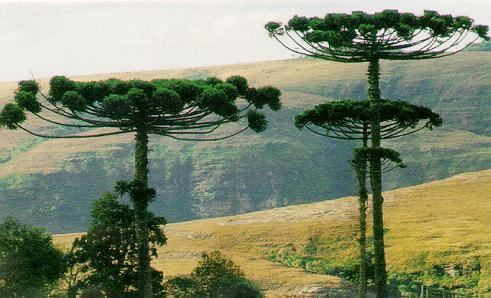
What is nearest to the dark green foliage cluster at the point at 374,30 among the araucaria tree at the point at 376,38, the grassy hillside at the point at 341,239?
the araucaria tree at the point at 376,38

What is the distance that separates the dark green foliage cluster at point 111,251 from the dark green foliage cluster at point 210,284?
3.30m

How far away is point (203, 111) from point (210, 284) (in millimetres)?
14488

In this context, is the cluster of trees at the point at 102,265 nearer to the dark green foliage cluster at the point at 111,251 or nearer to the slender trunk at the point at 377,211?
the dark green foliage cluster at the point at 111,251

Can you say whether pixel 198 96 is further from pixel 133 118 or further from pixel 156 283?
pixel 156 283

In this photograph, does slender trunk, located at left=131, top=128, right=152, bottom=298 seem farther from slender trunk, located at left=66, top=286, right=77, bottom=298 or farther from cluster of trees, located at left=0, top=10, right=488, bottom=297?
slender trunk, located at left=66, top=286, right=77, bottom=298

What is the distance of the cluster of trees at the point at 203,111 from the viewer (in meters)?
44.2

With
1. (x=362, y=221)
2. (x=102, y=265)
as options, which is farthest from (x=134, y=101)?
(x=102, y=265)

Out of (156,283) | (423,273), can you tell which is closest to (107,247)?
(156,283)

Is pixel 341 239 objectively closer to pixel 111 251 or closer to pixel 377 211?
pixel 111 251

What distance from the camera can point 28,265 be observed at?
55.7 m

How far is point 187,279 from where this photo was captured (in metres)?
56.9

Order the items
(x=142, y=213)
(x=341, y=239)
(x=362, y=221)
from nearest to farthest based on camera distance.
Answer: (x=142, y=213), (x=362, y=221), (x=341, y=239)

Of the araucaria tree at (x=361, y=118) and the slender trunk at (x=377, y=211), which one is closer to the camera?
the slender trunk at (x=377, y=211)

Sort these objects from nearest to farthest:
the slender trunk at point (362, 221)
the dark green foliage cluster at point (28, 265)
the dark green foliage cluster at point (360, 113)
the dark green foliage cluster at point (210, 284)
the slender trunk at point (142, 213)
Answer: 1. the slender trunk at point (142, 213)
2. the slender trunk at point (362, 221)
3. the dark green foliage cluster at point (360, 113)
4. the dark green foliage cluster at point (28, 265)
5. the dark green foliage cluster at point (210, 284)
